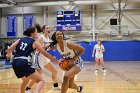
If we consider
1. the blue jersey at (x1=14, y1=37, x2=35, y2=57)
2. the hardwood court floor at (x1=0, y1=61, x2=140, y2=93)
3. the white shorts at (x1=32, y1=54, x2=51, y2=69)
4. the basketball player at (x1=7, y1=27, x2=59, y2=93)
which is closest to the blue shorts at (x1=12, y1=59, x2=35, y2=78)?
the basketball player at (x1=7, y1=27, x2=59, y2=93)

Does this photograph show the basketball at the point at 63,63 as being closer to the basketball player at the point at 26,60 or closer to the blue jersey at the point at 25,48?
the basketball player at the point at 26,60

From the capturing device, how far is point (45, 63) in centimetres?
768

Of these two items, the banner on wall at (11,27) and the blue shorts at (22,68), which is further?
the banner on wall at (11,27)

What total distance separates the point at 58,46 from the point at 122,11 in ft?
73.6

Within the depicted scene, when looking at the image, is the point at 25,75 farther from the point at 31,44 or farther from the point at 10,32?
the point at 10,32

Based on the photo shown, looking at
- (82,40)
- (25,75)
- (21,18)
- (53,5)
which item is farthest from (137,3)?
(25,75)

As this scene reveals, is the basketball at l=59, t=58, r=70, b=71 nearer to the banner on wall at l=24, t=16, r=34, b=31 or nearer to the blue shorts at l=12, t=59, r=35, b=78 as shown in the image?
the blue shorts at l=12, t=59, r=35, b=78

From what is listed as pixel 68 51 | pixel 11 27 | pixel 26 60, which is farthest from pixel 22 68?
pixel 11 27

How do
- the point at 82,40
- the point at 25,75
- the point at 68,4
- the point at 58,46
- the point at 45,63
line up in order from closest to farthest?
the point at 25,75 < the point at 58,46 < the point at 45,63 < the point at 68,4 < the point at 82,40

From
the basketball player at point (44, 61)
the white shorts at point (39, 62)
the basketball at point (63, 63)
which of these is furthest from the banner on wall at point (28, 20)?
the basketball at point (63, 63)

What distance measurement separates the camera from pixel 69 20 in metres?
27.6

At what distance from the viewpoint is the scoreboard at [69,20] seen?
2767 centimetres

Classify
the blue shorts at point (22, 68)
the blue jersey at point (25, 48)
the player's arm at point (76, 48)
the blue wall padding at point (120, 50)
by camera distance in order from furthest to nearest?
the blue wall padding at point (120, 50) < the player's arm at point (76, 48) < the blue jersey at point (25, 48) < the blue shorts at point (22, 68)

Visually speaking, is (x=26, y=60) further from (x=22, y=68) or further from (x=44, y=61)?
(x=44, y=61)
